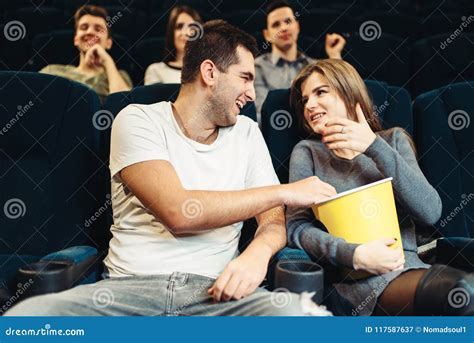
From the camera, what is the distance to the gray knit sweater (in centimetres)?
99

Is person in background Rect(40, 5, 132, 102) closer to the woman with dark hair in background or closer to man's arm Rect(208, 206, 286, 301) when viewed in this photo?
the woman with dark hair in background

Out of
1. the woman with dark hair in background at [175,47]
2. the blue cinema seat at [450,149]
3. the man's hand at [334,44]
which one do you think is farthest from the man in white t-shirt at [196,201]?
the man's hand at [334,44]

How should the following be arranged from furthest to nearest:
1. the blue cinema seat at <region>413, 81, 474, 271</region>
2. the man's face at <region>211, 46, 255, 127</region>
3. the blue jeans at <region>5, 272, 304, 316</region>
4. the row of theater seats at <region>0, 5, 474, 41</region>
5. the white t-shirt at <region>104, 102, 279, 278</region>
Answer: the row of theater seats at <region>0, 5, 474, 41</region>, the blue cinema seat at <region>413, 81, 474, 271</region>, the man's face at <region>211, 46, 255, 127</region>, the white t-shirt at <region>104, 102, 279, 278</region>, the blue jeans at <region>5, 272, 304, 316</region>

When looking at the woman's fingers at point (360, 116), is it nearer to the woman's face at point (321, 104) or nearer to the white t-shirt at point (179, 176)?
the woman's face at point (321, 104)

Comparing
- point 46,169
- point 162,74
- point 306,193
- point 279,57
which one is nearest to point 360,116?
point 306,193

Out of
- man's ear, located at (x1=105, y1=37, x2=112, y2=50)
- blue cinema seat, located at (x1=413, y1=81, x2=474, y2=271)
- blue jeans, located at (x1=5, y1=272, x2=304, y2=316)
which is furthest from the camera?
man's ear, located at (x1=105, y1=37, x2=112, y2=50)

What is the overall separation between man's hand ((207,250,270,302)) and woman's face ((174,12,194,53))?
108cm

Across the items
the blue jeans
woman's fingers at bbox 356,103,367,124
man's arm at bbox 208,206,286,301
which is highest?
woman's fingers at bbox 356,103,367,124

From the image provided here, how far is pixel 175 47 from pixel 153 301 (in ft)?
3.69

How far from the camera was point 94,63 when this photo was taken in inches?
71.7

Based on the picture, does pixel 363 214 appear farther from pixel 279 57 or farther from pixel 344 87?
pixel 279 57

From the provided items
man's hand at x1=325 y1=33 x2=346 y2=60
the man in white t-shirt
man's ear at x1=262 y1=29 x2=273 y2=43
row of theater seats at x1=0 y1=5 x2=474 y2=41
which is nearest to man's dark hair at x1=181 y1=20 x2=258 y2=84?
the man in white t-shirt

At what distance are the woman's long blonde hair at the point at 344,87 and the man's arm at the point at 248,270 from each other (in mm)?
287

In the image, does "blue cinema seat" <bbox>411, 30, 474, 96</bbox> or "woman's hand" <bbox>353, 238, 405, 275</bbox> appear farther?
"blue cinema seat" <bbox>411, 30, 474, 96</bbox>
